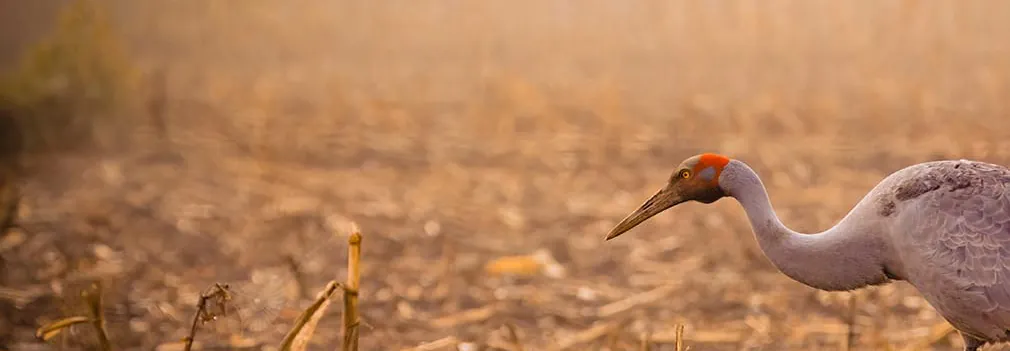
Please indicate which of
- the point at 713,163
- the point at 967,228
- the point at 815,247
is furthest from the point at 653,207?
the point at 967,228

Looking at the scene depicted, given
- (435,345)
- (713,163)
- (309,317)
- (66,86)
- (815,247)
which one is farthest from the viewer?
(66,86)

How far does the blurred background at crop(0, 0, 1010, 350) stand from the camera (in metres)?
7.97

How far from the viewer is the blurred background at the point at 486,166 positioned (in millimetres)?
7973

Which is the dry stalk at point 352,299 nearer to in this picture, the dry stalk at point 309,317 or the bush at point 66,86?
the dry stalk at point 309,317

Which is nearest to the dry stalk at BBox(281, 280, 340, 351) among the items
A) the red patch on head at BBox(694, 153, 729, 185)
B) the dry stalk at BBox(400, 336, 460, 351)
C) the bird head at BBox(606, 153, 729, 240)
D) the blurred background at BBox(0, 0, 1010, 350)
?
the blurred background at BBox(0, 0, 1010, 350)

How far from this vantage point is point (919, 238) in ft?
17.1

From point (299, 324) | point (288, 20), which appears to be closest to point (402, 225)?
point (299, 324)

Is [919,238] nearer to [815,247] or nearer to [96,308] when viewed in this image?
[815,247]

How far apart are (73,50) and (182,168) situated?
4.87 feet

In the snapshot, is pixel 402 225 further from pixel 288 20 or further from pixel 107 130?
pixel 288 20

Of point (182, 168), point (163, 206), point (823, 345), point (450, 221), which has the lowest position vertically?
point (823, 345)

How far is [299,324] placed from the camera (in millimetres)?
4805

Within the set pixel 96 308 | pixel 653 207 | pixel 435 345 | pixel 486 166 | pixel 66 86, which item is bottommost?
pixel 96 308

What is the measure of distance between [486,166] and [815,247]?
7473 millimetres
